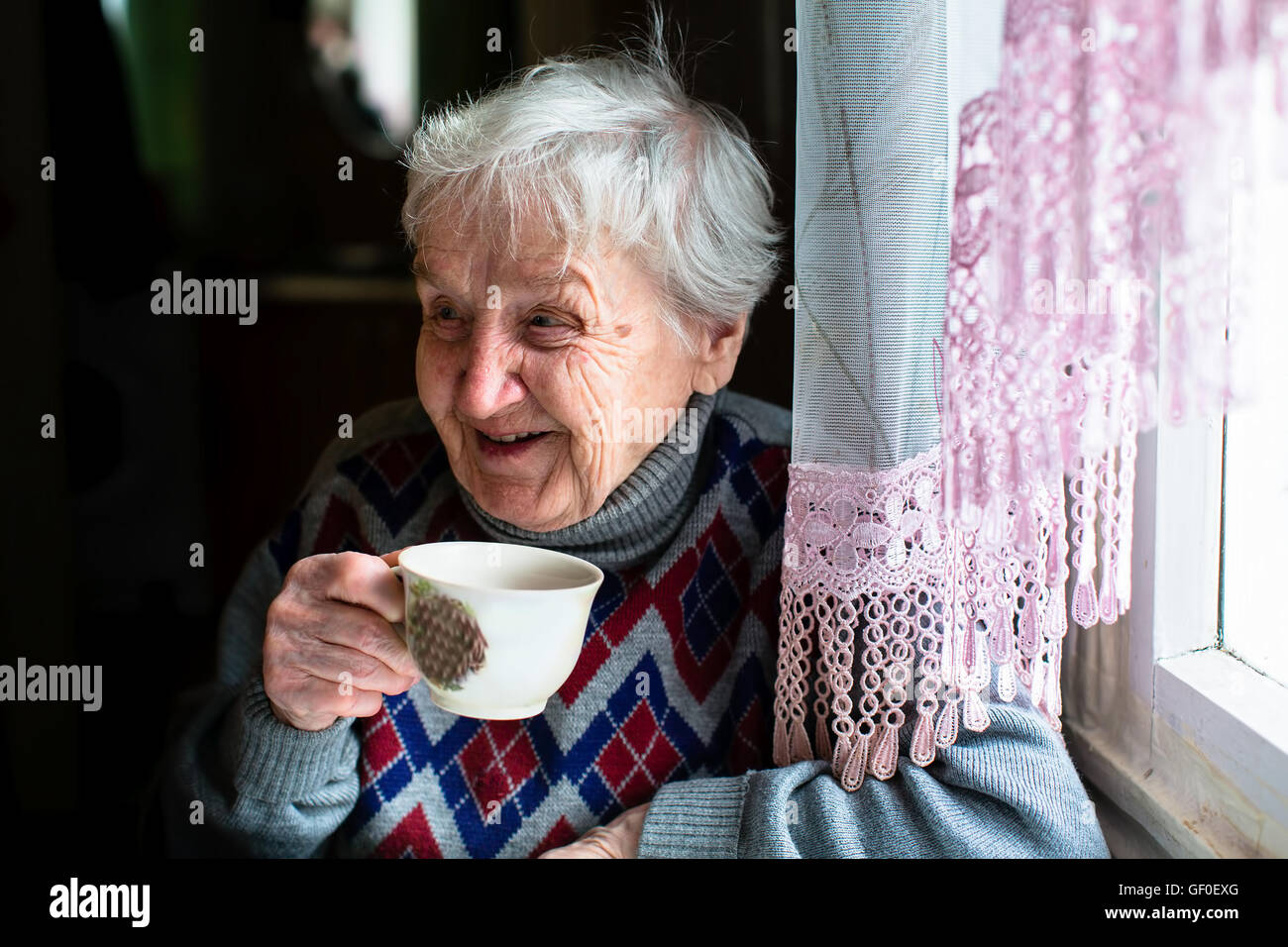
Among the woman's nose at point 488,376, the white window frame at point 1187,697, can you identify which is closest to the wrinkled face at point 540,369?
the woman's nose at point 488,376

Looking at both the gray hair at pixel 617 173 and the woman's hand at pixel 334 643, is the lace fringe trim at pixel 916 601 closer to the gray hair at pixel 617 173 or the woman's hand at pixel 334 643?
the gray hair at pixel 617 173

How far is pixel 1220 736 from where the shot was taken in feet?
2.48

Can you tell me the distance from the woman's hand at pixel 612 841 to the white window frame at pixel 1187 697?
0.42 m

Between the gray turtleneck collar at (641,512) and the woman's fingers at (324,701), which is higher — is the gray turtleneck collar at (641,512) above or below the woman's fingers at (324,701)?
above

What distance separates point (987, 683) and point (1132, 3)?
51 centimetres

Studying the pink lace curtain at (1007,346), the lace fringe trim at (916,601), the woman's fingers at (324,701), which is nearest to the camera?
the pink lace curtain at (1007,346)

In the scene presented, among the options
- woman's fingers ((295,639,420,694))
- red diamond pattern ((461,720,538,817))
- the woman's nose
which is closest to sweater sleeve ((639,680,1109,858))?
red diamond pattern ((461,720,538,817))

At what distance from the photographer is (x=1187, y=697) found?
0.79 m

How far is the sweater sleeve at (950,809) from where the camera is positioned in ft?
2.64

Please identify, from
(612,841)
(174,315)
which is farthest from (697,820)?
(174,315)

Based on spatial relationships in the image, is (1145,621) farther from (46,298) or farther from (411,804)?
(46,298)

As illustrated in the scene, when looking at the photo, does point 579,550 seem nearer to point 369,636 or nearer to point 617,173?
point 369,636

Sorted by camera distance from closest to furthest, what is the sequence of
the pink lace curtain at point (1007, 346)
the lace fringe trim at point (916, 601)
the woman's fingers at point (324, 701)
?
the pink lace curtain at point (1007, 346) < the lace fringe trim at point (916, 601) < the woman's fingers at point (324, 701)
